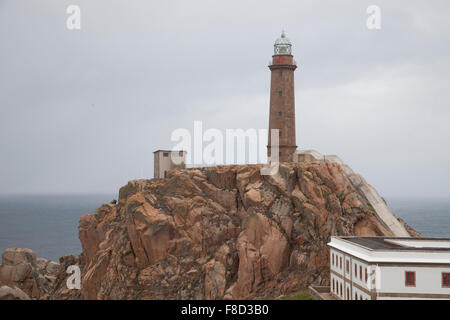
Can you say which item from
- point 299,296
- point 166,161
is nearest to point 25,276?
Answer: point 166,161

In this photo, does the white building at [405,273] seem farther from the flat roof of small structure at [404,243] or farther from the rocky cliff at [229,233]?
the rocky cliff at [229,233]

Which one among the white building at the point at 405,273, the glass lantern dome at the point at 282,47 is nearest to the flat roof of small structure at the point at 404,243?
the white building at the point at 405,273

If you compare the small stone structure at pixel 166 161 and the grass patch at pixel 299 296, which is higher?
the small stone structure at pixel 166 161

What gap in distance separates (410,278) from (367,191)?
27.1 meters

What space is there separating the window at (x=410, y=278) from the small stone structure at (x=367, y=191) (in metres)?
21.9

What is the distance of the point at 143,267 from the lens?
2665 inches

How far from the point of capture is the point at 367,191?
70250mm

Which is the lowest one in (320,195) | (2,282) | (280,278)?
(2,282)

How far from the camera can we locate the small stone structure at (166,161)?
253ft

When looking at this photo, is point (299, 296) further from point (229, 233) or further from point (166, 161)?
point (166, 161)

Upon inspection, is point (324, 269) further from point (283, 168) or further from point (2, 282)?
point (2, 282)

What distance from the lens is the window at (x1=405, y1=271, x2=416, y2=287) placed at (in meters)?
43.9
